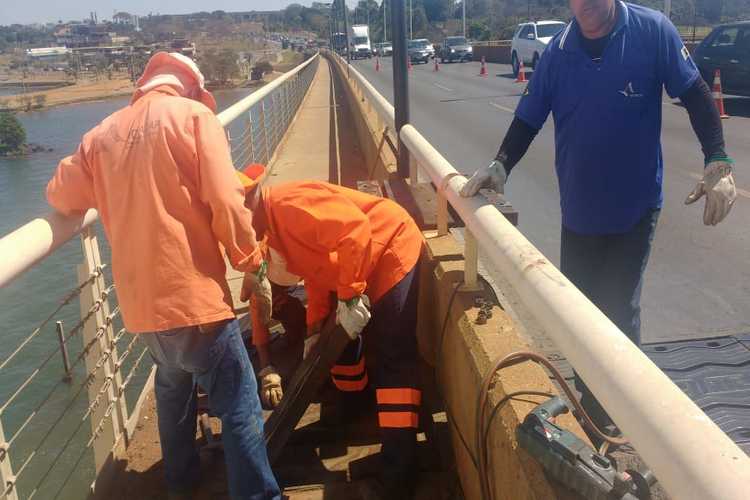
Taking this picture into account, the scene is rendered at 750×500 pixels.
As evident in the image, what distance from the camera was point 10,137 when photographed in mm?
43125

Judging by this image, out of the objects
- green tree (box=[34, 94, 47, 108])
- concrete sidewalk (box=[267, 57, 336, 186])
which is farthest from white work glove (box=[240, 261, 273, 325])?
green tree (box=[34, 94, 47, 108])

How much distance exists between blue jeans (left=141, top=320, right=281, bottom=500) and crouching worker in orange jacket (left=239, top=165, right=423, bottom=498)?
0.52 m

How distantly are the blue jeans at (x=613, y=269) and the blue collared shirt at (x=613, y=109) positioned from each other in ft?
0.21

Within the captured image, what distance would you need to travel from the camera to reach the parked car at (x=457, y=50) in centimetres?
4375

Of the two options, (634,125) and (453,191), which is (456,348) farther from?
(634,125)

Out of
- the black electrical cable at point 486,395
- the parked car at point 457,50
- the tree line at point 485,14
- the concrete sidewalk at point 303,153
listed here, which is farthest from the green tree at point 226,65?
the black electrical cable at point 486,395

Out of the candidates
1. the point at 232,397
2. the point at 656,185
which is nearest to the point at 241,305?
the point at 232,397

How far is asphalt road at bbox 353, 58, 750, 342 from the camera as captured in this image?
15.8ft

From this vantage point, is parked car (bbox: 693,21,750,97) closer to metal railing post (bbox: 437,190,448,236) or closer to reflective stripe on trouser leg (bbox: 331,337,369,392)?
metal railing post (bbox: 437,190,448,236)

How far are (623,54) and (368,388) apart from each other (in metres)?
2.16

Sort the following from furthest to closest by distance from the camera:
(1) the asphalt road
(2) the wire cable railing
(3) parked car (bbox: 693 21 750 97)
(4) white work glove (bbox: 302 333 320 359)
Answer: (3) parked car (bbox: 693 21 750 97), (2) the wire cable railing, (1) the asphalt road, (4) white work glove (bbox: 302 333 320 359)

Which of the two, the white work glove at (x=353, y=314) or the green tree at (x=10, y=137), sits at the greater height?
the white work glove at (x=353, y=314)

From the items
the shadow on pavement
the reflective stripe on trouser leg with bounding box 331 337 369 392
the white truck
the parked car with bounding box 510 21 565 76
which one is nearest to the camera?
the reflective stripe on trouser leg with bounding box 331 337 369 392

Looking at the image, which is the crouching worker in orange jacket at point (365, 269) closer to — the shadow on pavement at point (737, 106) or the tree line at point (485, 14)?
the shadow on pavement at point (737, 106)
